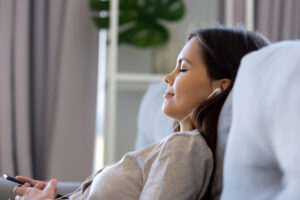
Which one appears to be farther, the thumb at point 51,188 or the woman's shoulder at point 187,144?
the thumb at point 51,188

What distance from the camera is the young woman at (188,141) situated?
0.88 metres

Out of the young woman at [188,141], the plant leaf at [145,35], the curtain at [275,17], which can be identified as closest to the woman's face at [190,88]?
the young woman at [188,141]

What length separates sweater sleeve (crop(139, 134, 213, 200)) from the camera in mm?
858

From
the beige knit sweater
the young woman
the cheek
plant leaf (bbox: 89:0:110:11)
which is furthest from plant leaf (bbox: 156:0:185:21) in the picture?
the beige knit sweater

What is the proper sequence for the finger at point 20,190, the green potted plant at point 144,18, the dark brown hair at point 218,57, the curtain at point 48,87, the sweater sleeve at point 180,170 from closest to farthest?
1. the sweater sleeve at point 180,170
2. the dark brown hair at point 218,57
3. the finger at point 20,190
4. the curtain at point 48,87
5. the green potted plant at point 144,18

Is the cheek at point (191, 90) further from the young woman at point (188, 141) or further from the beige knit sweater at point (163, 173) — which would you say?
→ the beige knit sweater at point (163, 173)

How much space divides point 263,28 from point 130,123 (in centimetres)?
95

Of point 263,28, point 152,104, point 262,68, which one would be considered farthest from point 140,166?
point 263,28

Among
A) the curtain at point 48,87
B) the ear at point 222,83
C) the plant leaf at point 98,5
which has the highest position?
the plant leaf at point 98,5

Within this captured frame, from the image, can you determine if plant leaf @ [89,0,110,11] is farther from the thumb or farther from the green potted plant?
the thumb

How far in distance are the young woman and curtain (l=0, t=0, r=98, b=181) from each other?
138 cm

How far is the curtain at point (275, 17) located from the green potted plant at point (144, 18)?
1.11 feet

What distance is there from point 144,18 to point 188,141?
182cm

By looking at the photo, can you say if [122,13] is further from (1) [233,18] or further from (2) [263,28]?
(2) [263,28]
